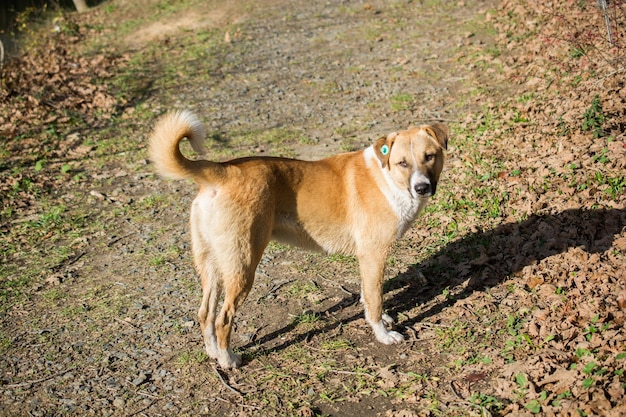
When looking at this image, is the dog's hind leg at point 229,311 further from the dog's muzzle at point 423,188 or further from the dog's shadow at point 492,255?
the dog's muzzle at point 423,188

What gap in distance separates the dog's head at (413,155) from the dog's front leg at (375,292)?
0.58m

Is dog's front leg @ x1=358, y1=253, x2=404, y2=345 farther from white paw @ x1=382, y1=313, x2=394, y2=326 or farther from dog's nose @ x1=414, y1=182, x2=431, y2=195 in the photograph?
dog's nose @ x1=414, y1=182, x2=431, y2=195

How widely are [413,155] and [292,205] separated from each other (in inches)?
36.4

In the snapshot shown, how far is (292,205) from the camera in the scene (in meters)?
4.58

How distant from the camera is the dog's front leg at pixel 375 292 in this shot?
185 inches

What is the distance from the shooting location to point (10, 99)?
9.95 m

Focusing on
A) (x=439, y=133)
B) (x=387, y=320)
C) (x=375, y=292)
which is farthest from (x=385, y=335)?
(x=439, y=133)

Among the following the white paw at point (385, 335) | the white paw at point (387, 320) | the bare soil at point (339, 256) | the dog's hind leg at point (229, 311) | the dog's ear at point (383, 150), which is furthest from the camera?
the white paw at point (387, 320)

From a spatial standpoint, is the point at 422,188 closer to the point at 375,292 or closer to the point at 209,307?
the point at 375,292

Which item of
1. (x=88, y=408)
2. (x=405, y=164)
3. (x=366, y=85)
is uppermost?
(x=405, y=164)

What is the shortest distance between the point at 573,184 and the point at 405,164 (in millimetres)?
2254

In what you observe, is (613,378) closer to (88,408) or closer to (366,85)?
(88,408)

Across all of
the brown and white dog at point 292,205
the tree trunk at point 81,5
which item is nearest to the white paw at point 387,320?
the brown and white dog at point 292,205

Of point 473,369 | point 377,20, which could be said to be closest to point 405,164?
point 473,369
